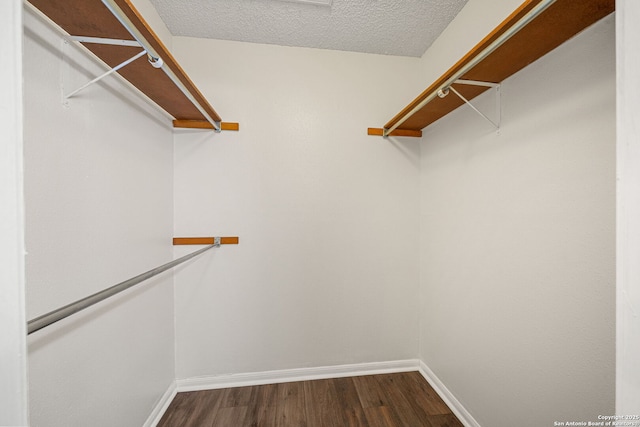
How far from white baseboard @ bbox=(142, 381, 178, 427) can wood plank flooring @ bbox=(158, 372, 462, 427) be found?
0.03 m

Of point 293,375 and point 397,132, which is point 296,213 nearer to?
point 397,132

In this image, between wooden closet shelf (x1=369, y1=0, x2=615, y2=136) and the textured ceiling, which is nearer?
wooden closet shelf (x1=369, y1=0, x2=615, y2=136)

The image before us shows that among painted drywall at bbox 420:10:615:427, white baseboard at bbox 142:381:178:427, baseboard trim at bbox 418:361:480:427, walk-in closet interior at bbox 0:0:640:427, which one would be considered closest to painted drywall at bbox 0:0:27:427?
walk-in closet interior at bbox 0:0:640:427

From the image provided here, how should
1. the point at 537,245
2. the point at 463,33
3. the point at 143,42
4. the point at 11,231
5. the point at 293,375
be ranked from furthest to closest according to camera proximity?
the point at 293,375 < the point at 463,33 < the point at 537,245 < the point at 143,42 < the point at 11,231

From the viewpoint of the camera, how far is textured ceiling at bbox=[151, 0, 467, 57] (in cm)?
137

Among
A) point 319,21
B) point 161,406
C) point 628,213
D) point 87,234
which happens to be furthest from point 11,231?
point 319,21

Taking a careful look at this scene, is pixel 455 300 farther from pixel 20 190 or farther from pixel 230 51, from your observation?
pixel 230 51

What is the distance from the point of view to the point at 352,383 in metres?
1.66

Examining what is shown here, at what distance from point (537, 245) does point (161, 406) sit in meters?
2.19

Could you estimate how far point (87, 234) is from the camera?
90cm

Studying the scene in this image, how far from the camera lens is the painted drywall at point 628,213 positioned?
42 cm

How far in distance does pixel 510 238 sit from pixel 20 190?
156 cm

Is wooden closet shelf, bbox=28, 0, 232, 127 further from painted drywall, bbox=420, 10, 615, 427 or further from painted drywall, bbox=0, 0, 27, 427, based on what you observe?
painted drywall, bbox=420, 10, 615, 427

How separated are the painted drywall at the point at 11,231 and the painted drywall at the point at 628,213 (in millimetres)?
1037
